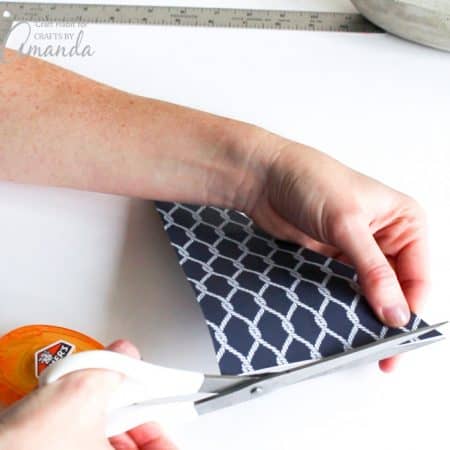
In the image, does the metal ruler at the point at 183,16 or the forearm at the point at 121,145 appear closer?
the forearm at the point at 121,145

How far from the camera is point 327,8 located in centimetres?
130

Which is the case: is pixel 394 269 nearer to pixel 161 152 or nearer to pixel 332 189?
pixel 332 189

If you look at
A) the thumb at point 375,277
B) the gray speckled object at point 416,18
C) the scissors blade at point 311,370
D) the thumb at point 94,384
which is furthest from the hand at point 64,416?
the gray speckled object at point 416,18

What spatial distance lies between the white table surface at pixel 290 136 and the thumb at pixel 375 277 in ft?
0.22

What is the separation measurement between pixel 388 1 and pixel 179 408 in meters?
0.77

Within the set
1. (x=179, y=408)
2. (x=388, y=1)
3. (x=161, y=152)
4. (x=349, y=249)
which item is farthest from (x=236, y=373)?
(x=388, y=1)

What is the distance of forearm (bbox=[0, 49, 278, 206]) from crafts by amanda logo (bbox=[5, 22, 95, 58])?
22cm

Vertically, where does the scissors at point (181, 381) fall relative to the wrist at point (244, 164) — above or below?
below

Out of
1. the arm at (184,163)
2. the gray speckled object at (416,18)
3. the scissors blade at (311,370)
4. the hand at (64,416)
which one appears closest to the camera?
the hand at (64,416)

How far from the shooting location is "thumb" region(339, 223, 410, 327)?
0.79 meters

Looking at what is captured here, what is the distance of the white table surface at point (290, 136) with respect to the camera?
30.5 inches

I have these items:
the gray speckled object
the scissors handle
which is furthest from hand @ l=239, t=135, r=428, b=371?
the gray speckled object

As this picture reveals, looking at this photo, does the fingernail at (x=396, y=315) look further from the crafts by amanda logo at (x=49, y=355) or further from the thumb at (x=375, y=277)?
the crafts by amanda logo at (x=49, y=355)

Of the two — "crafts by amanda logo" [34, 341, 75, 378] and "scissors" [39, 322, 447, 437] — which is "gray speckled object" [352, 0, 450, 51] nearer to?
"scissors" [39, 322, 447, 437]
